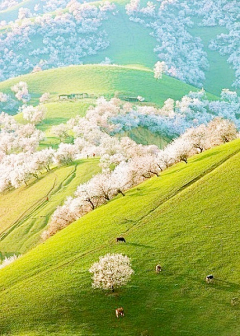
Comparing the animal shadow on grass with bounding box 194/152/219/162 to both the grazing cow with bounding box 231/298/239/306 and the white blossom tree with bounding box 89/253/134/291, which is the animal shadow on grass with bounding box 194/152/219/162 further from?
the grazing cow with bounding box 231/298/239/306

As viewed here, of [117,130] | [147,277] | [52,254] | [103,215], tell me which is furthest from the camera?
[117,130]

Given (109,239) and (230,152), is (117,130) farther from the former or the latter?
(109,239)

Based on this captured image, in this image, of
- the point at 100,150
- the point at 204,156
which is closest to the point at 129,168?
the point at 204,156

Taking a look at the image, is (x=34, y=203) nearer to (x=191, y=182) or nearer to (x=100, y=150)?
(x=100, y=150)

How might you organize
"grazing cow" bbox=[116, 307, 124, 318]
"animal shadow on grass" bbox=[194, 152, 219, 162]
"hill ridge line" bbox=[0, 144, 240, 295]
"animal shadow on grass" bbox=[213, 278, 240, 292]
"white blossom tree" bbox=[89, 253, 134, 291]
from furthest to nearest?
1. "animal shadow on grass" bbox=[194, 152, 219, 162]
2. "hill ridge line" bbox=[0, 144, 240, 295]
3. "white blossom tree" bbox=[89, 253, 134, 291]
4. "animal shadow on grass" bbox=[213, 278, 240, 292]
5. "grazing cow" bbox=[116, 307, 124, 318]

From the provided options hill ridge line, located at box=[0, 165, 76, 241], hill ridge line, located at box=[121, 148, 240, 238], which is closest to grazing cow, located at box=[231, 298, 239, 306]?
hill ridge line, located at box=[121, 148, 240, 238]

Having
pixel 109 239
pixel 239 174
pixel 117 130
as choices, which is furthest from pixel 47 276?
pixel 117 130
